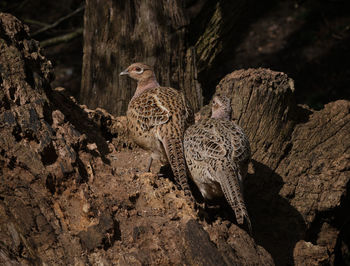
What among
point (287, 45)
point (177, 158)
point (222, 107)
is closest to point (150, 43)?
point (222, 107)

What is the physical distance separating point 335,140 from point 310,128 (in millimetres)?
432

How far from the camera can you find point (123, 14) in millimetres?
6961

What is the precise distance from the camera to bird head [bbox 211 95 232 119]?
5662 mm

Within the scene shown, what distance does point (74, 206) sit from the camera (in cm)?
415

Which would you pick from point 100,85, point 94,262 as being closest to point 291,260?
point 94,262

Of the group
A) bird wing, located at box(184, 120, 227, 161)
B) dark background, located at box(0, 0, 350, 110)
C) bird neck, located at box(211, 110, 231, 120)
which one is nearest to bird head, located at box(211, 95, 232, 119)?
bird neck, located at box(211, 110, 231, 120)

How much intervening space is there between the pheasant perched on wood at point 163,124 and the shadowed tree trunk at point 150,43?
5.18 feet

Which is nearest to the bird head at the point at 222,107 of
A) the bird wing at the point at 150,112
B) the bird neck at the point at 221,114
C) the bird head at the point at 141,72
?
the bird neck at the point at 221,114

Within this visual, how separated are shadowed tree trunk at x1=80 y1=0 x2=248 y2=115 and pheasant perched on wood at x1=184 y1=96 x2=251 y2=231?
7.86 ft

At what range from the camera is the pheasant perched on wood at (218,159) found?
4.47 metres

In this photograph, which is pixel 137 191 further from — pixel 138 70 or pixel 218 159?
pixel 138 70

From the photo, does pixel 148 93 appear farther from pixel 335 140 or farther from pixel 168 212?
pixel 335 140

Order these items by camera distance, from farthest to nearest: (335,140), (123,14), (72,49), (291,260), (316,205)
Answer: (72,49)
(123,14)
(335,140)
(316,205)
(291,260)

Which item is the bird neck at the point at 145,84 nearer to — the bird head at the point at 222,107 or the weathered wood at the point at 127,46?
the weathered wood at the point at 127,46
